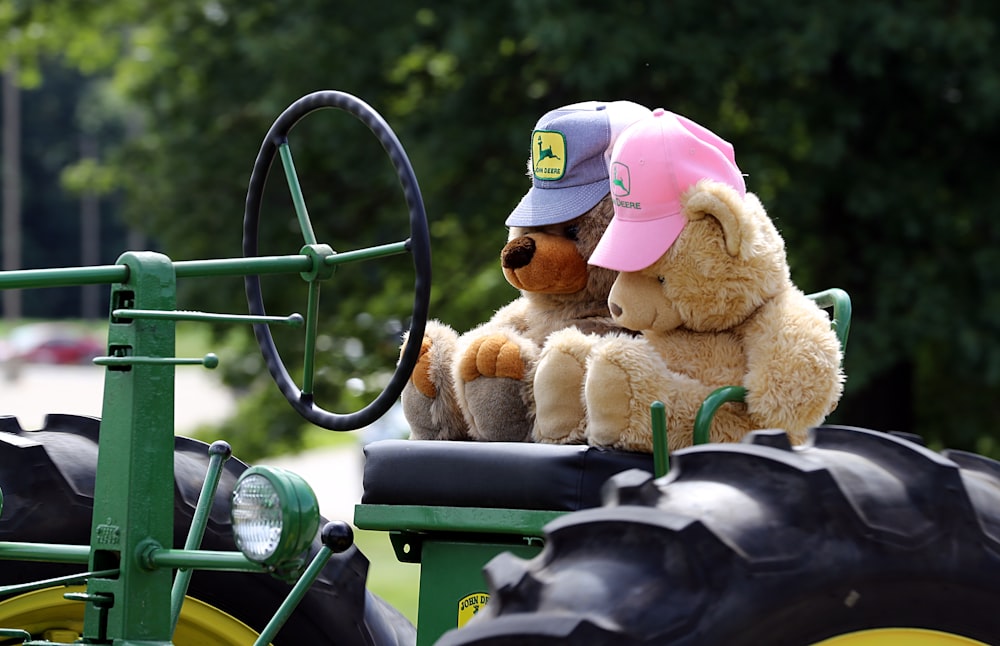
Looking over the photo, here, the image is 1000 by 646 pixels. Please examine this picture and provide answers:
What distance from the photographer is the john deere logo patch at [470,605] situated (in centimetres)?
275

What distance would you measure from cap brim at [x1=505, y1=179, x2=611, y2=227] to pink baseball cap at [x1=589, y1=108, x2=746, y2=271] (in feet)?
0.81

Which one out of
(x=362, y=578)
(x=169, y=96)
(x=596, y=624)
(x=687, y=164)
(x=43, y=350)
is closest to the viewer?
(x=596, y=624)

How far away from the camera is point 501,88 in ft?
31.9

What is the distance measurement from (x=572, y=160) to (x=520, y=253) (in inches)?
9.4

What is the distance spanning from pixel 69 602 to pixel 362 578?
610mm

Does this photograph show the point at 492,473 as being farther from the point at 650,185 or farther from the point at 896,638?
the point at 896,638

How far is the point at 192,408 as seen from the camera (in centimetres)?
3338

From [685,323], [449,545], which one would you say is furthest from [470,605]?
[685,323]

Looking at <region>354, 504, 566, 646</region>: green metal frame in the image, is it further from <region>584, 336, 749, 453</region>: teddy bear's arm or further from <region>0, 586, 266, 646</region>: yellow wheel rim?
<region>0, 586, 266, 646</region>: yellow wheel rim

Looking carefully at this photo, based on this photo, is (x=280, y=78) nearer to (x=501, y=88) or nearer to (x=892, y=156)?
(x=501, y=88)

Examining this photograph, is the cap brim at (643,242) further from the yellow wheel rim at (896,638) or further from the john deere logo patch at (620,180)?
the yellow wheel rim at (896,638)

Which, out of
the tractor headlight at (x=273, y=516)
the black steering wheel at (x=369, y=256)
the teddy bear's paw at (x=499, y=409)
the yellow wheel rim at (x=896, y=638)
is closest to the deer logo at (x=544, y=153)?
the teddy bear's paw at (x=499, y=409)

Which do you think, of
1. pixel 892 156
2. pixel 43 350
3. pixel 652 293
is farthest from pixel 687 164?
pixel 43 350

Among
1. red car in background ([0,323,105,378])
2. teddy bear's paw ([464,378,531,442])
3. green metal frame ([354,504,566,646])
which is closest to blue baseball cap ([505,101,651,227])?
teddy bear's paw ([464,378,531,442])
